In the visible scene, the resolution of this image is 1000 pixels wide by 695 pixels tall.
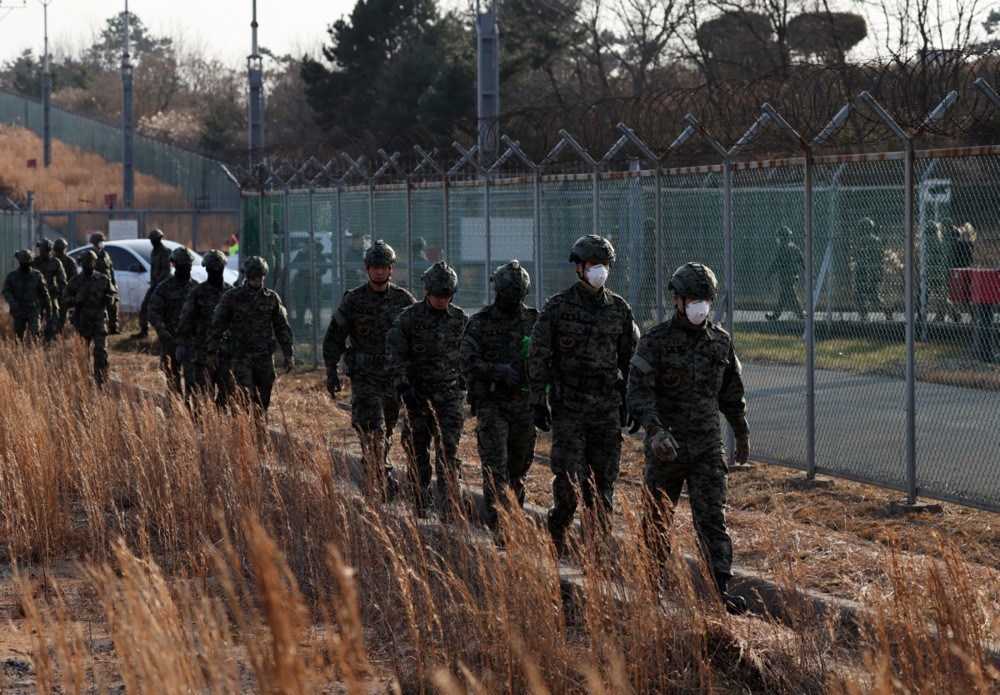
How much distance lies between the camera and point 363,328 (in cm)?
926

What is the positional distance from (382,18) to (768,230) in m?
44.6

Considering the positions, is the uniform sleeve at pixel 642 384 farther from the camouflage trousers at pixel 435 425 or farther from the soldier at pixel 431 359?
the soldier at pixel 431 359

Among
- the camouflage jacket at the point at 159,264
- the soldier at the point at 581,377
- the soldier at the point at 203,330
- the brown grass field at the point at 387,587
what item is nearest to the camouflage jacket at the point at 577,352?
the soldier at the point at 581,377

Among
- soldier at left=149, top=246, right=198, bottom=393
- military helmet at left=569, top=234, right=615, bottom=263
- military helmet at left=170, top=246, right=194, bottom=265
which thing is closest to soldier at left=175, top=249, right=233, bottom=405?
soldier at left=149, top=246, right=198, bottom=393

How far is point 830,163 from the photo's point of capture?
9117 mm

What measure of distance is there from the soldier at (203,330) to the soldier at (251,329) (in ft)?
0.92

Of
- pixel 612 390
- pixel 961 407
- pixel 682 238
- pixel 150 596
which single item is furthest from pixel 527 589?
pixel 682 238

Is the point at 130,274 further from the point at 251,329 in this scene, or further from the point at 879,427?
the point at 879,427

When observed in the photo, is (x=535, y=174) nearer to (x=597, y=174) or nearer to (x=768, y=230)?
(x=597, y=174)

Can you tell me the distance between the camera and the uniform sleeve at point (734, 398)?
256 inches

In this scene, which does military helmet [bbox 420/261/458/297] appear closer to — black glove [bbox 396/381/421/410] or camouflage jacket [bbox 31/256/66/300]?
black glove [bbox 396/381/421/410]

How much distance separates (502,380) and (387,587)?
167cm

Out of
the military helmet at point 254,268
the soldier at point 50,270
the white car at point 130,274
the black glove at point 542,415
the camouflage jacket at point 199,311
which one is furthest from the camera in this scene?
the white car at point 130,274

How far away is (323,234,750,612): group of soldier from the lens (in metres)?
6.32
